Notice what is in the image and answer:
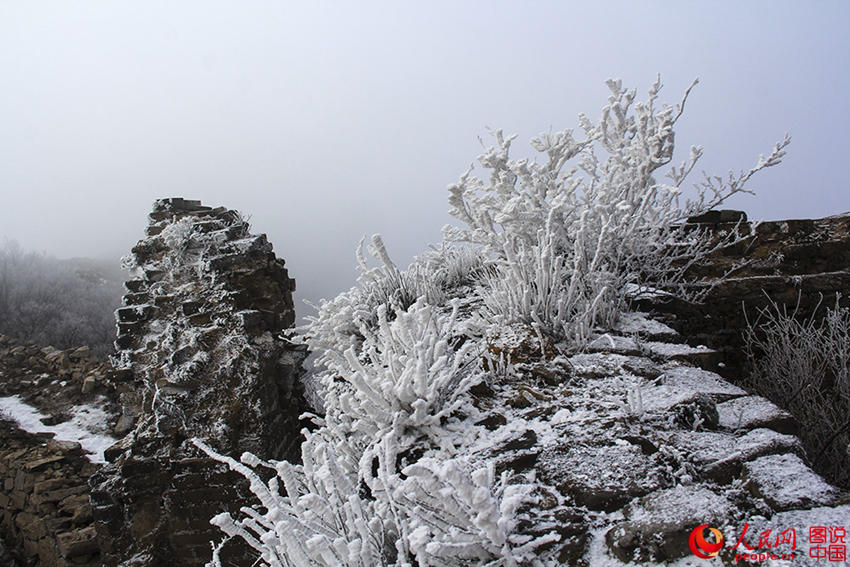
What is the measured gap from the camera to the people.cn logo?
118cm

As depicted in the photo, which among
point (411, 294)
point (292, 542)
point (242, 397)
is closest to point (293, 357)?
point (242, 397)

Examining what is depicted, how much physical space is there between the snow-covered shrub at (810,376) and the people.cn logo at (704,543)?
199 cm

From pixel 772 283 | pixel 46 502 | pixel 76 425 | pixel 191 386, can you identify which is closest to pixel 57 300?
pixel 76 425

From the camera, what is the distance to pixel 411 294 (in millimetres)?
4062

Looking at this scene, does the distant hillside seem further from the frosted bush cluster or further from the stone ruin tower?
the frosted bush cluster

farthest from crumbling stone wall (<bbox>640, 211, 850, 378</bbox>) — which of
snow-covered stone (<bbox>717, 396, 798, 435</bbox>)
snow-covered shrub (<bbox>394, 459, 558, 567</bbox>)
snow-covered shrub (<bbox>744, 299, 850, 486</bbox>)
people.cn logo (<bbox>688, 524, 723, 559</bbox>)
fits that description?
snow-covered shrub (<bbox>394, 459, 558, 567</bbox>)

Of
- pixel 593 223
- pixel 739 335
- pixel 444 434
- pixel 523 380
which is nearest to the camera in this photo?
pixel 444 434

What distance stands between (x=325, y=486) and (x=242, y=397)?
2442mm

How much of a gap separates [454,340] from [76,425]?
7.17m

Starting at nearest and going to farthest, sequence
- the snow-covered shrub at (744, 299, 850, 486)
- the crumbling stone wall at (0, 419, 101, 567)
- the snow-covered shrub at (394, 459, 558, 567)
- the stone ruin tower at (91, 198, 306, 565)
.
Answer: the snow-covered shrub at (394, 459, 558, 567), the snow-covered shrub at (744, 299, 850, 486), the stone ruin tower at (91, 198, 306, 565), the crumbling stone wall at (0, 419, 101, 567)

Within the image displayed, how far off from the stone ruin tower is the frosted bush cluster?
0.47 m

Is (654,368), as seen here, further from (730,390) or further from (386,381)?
(386,381)

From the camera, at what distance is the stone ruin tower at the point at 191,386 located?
11.8 feet

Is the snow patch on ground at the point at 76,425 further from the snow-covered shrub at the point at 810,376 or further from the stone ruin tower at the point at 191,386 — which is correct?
the snow-covered shrub at the point at 810,376
